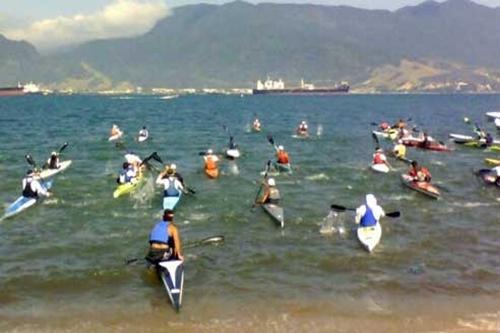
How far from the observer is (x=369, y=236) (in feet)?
73.0

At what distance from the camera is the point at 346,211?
2762cm

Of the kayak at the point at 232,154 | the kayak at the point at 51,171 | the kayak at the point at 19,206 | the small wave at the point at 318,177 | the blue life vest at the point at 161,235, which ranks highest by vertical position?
the blue life vest at the point at 161,235

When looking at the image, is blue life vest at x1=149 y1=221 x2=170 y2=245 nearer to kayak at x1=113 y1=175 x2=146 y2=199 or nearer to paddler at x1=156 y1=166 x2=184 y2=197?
paddler at x1=156 y1=166 x2=184 y2=197

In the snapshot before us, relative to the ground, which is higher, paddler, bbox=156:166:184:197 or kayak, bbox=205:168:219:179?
paddler, bbox=156:166:184:197

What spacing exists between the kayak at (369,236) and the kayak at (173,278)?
706 centimetres

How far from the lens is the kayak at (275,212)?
26.0 m

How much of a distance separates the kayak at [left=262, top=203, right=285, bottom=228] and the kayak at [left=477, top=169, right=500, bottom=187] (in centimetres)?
1348

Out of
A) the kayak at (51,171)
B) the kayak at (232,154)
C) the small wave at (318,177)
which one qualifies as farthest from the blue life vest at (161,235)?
the kayak at (232,154)

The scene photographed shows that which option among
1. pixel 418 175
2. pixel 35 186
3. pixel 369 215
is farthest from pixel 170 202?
pixel 418 175

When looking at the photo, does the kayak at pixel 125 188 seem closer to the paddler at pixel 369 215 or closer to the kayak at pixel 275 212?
the kayak at pixel 275 212

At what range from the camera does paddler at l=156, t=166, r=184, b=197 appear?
29297 mm

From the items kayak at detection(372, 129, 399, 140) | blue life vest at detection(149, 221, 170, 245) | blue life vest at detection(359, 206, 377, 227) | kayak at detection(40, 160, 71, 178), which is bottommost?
kayak at detection(372, 129, 399, 140)

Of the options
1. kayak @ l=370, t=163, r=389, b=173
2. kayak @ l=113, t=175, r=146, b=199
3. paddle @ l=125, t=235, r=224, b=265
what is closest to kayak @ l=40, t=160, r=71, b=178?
kayak @ l=113, t=175, r=146, b=199

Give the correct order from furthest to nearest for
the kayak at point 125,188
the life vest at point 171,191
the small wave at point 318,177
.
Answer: the small wave at point 318,177, the kayak at point 125,188, the life vest at point 171,191
